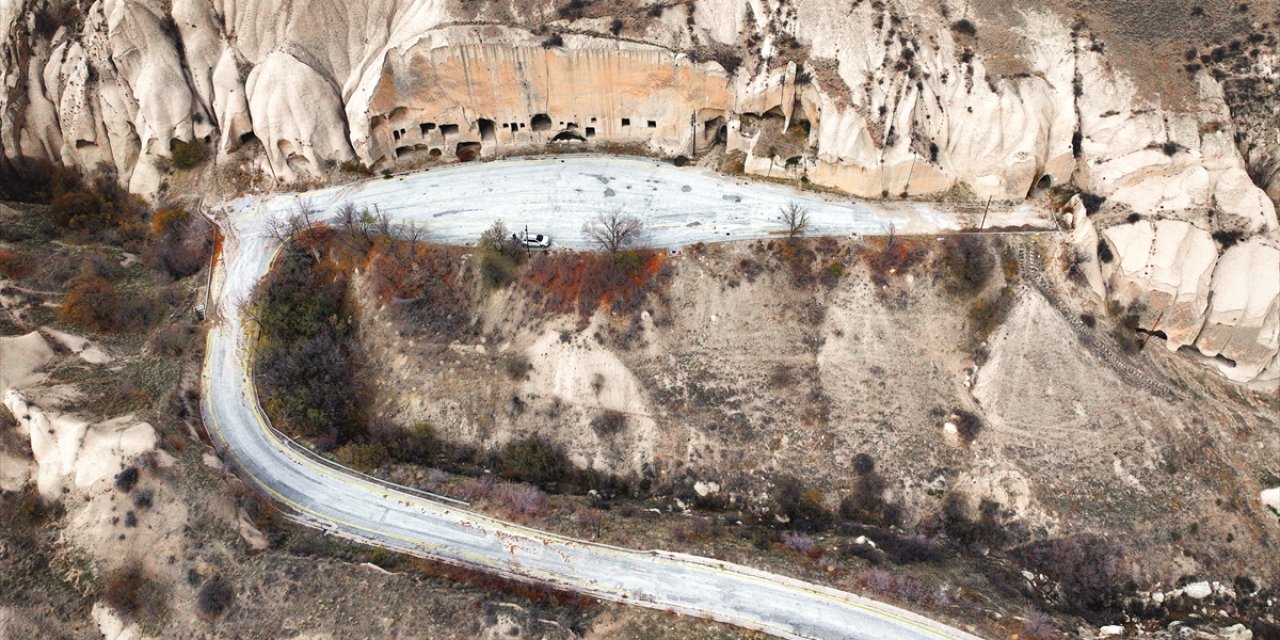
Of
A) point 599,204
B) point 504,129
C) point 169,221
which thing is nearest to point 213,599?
point 169,221

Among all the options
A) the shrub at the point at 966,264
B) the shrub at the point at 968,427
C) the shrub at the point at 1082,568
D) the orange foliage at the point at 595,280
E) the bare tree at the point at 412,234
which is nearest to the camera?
the shrub at the point at 1082,568

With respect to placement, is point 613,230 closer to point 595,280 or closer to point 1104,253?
point 595,280

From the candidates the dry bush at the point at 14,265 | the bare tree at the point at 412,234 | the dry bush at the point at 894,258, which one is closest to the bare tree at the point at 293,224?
the bare tree at the point at 412,234

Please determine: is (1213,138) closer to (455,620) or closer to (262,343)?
(455,620)

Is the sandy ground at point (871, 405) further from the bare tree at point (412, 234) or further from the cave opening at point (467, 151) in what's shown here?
the cave opening at point (467, 151)

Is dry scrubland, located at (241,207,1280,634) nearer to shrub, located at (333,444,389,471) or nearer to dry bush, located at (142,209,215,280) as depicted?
shrub, located at (333,444,389,471)

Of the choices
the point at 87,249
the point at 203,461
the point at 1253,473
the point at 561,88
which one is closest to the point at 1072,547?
the point at 1253,473
